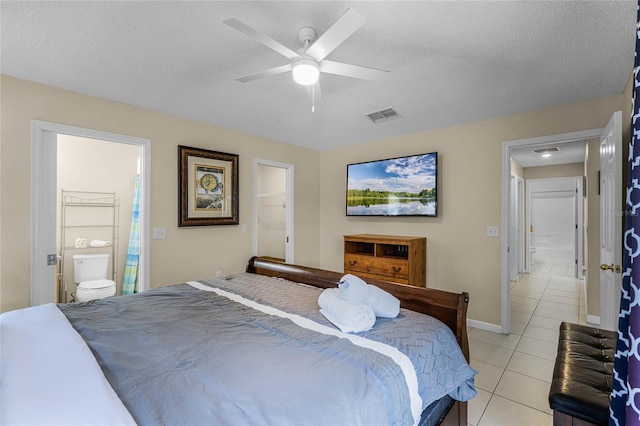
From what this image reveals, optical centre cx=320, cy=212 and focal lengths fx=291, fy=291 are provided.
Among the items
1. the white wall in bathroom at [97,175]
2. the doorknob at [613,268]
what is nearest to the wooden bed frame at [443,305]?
the doorknob at [613,268]

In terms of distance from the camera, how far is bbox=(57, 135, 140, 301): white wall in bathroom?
405cm

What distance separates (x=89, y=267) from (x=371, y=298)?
4101 mm

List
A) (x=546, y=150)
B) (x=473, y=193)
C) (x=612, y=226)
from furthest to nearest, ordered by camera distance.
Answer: (x=546, y=150) → (x=473, y=193) → (x=612, y=226)

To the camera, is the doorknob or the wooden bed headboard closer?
the wooden bed headboard

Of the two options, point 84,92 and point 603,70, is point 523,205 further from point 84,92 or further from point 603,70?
point 84,92

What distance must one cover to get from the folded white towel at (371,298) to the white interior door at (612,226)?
1.75 metres

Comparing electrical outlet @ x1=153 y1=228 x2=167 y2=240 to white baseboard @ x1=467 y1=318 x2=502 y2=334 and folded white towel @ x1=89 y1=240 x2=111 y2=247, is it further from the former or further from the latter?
white baseboard @ x1=467 y1=318 x2=502 y2=334

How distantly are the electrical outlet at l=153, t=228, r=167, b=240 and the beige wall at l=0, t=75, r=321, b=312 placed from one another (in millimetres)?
46

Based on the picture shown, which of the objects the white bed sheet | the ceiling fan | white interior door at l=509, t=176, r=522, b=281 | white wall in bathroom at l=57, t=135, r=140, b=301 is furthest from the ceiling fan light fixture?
white interior door at l=509, t=176, r=522, b=281

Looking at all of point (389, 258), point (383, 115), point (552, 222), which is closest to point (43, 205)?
point (383, 115)

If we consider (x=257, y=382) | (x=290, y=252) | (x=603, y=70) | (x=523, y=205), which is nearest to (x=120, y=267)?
(x=290, y=252)

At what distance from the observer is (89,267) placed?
3.89 meters

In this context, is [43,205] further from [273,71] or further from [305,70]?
[305,70]

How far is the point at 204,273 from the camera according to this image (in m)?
3.46
